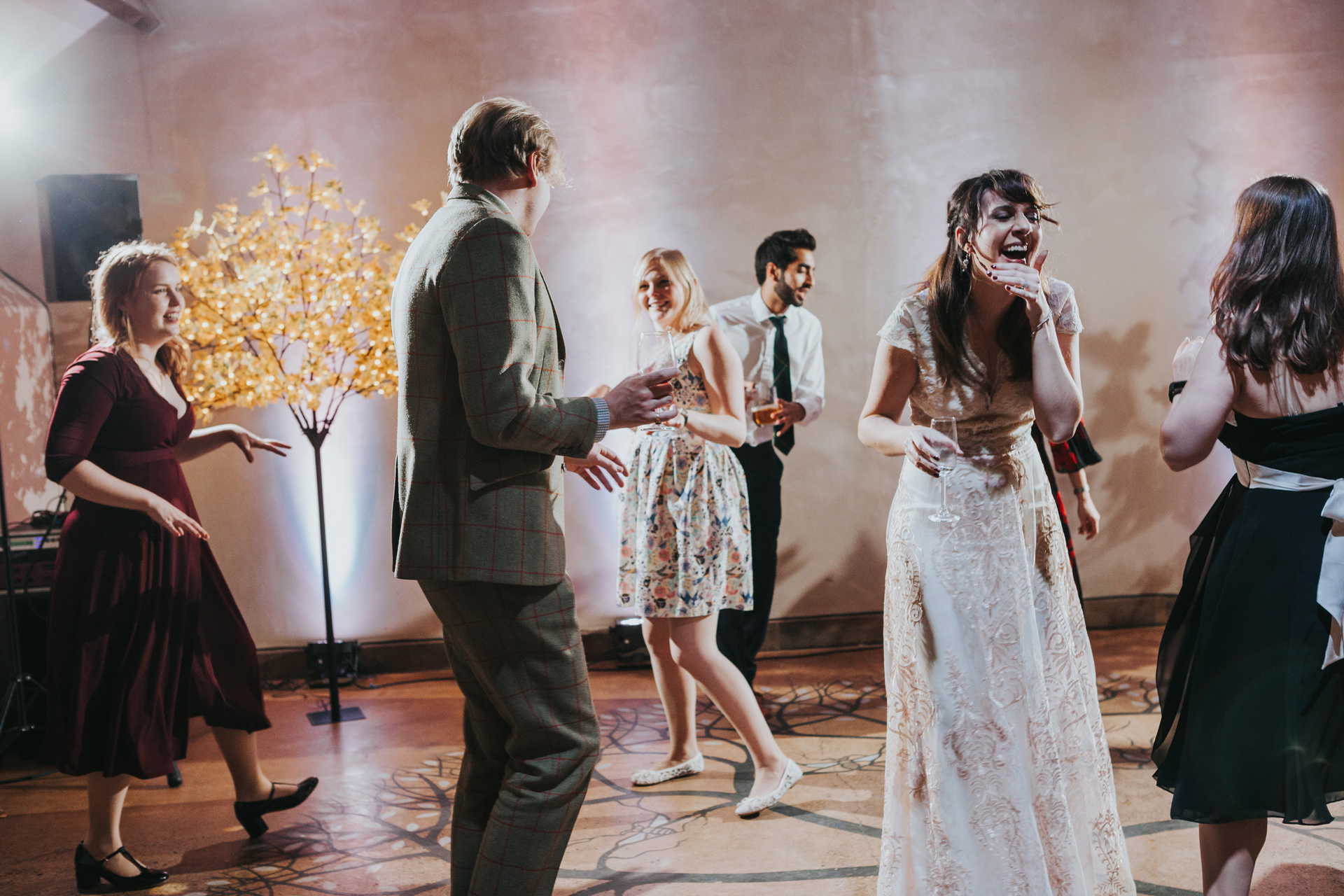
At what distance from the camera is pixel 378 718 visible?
4.27 meters

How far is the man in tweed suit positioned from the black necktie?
253cm

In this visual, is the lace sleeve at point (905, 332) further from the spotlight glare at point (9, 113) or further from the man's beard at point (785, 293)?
the spotlight glare at point (9, 113)

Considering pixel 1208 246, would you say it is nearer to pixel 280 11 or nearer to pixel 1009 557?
pixel 1009 557

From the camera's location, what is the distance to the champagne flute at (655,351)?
8.58 ft

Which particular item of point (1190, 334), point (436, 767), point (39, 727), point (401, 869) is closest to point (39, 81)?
point (39, 727)

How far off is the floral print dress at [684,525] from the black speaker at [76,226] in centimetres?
309

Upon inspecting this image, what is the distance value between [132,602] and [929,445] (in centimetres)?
227

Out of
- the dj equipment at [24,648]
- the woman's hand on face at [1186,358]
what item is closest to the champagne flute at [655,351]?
the woman's hand on face at [1186,358]

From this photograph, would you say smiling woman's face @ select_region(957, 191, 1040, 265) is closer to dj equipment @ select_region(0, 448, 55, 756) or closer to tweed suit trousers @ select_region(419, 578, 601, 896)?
tweed suit trousers @ select_region(419, 578, 601, 896)

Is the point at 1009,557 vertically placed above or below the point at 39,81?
below

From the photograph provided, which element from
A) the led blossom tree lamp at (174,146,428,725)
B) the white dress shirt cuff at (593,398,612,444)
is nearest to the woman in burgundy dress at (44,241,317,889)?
the led blossom tree lamp at (174,146,428,725)

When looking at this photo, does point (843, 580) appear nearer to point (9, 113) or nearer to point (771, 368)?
point (771, 368)

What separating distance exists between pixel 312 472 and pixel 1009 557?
381cm

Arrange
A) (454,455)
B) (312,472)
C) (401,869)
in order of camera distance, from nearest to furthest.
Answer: (454,455) → (401,869) → (312,472)
